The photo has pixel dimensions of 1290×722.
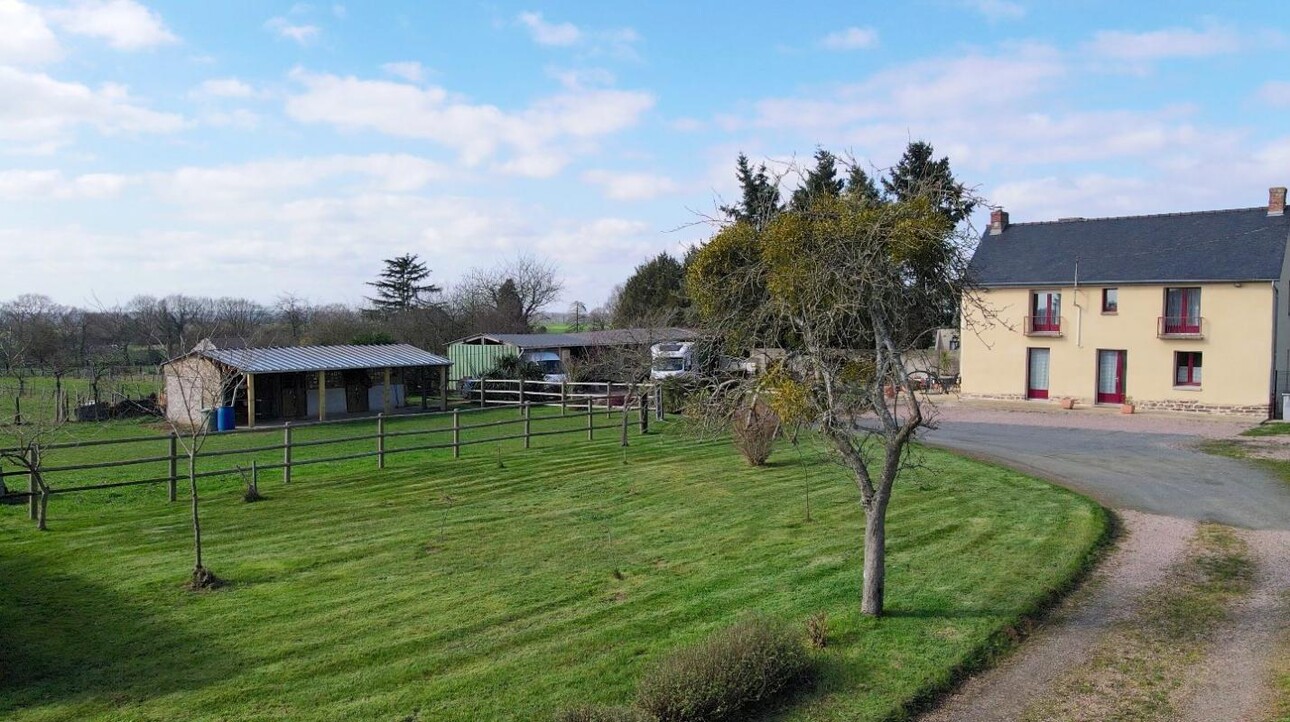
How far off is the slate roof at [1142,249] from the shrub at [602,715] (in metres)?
28.4

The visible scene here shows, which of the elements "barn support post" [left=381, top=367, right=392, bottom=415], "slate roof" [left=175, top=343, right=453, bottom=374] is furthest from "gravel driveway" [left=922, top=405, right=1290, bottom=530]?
"slate roof" [left=175, top=343, right=453, bottom=374]

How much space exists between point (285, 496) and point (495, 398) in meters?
20.7

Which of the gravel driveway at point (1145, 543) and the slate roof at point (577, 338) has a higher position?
the slate roof at point (577, 338)

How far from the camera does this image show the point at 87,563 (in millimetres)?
10211

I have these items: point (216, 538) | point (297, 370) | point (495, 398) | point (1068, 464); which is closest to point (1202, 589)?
point (1068, 464)

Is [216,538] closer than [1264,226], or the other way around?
[216,538]

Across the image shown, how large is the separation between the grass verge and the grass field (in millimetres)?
851

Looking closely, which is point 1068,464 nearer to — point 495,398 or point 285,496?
point 285,496

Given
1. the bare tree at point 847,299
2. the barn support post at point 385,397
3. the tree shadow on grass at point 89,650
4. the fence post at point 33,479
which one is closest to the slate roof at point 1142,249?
the barn support post at point 385,397

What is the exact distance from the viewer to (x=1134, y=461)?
18906mm

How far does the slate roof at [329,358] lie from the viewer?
27.5 meters

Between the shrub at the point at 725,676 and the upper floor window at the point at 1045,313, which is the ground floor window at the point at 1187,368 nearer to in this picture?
the upper floor window at the point at 1045,313

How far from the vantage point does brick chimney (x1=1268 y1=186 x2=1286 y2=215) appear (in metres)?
29.5

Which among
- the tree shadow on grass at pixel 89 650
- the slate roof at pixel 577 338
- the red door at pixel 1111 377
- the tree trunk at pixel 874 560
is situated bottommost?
the tree shadow on grass at pixel 89 650
